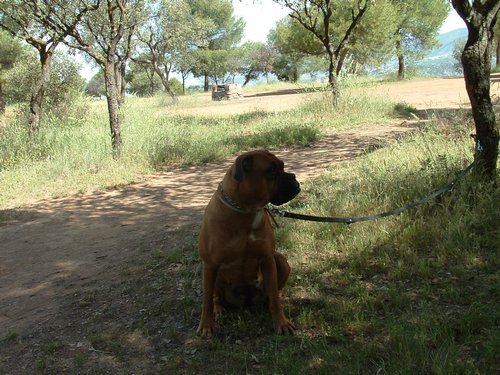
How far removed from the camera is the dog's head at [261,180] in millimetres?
2770

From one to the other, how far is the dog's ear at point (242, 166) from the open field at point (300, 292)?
1058 millimetres

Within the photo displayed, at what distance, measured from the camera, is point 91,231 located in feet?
19.8

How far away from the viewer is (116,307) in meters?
3.65

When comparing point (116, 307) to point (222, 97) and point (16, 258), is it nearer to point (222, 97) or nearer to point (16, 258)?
point (16, 258)

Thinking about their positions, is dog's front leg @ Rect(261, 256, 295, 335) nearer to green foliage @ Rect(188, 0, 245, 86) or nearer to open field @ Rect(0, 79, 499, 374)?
open field @ Rect(0, 79, 499, 374)

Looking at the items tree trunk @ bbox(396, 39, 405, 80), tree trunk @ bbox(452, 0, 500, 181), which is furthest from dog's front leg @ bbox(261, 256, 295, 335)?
tree trunk @ bbox(396, 39, 405, 80)

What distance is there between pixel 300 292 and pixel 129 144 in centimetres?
754

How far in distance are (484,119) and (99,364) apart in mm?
3999

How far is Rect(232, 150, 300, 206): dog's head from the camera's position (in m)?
2.77

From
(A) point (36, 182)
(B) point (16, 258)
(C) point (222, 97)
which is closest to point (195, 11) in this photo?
(C) point (222, 97)

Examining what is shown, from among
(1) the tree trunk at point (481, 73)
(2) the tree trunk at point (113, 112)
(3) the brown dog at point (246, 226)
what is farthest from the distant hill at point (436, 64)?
(3) the brown dog at point (246, 226)

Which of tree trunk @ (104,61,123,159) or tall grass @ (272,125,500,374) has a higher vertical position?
tree trunk @ (104,61,123,159)

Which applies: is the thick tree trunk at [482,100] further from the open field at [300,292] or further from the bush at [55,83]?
the bush at [55,83]

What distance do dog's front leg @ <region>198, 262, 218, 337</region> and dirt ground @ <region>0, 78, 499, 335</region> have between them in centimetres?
144
